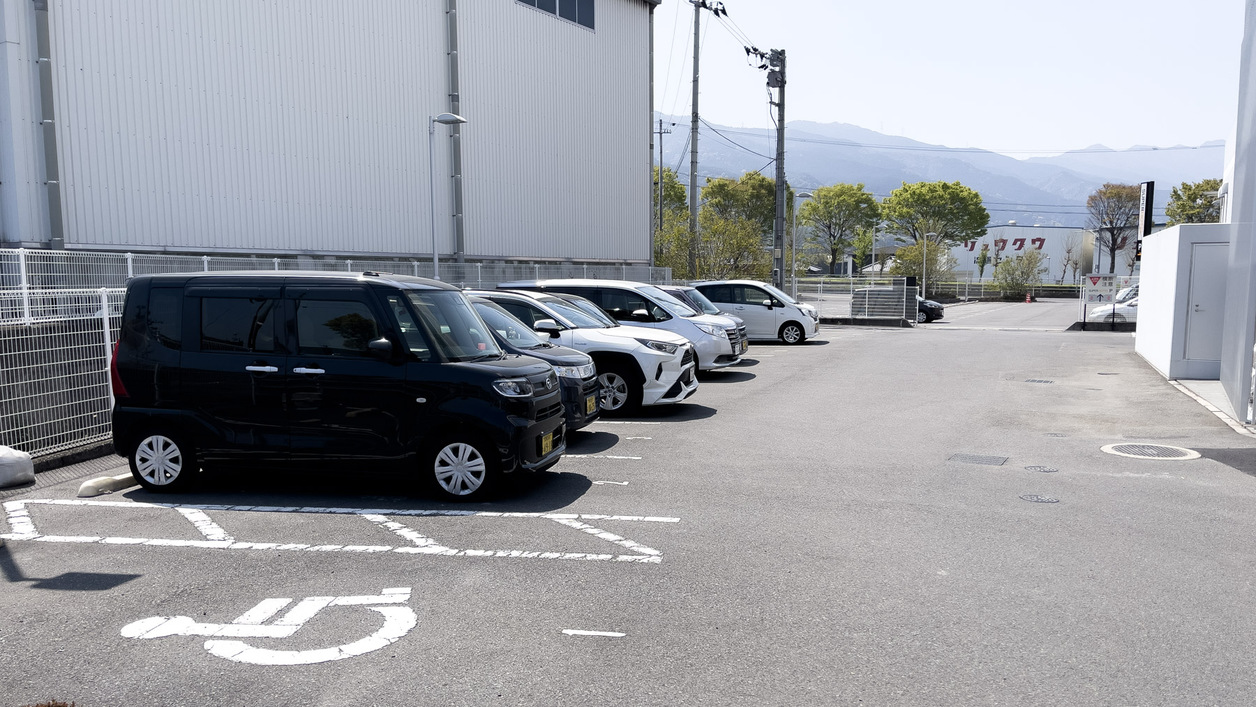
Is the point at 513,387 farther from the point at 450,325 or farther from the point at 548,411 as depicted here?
the point at 450,325

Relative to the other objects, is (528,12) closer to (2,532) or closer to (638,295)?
(638,295)

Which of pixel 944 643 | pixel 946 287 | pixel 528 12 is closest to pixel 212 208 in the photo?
pixel 528 12

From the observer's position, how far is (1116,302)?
31.8m

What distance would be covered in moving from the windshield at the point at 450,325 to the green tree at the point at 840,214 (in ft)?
290

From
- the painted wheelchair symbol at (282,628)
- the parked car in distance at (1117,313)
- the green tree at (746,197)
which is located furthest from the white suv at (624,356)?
the green tree at (746,197)

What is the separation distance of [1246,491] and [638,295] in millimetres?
9262

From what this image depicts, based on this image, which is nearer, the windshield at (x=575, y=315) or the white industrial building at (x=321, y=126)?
the windshield at (x=575, y=315)

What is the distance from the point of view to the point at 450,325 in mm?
7469

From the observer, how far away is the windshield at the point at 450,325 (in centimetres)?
720

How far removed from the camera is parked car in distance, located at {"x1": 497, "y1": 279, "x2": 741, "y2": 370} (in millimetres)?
14781

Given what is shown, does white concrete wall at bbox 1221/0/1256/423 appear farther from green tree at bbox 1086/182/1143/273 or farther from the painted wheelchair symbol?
green tree at bbox 1086/182/1143/273

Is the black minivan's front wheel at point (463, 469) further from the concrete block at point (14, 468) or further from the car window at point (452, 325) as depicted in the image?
the concrete block at point (14, 468)

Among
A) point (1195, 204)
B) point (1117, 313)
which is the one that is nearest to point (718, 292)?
point (1117, 313)

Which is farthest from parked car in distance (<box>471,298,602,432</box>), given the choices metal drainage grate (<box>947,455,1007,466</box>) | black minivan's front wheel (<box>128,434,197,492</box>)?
metal drainage grate (<box>947,455,1007,466</box>)
